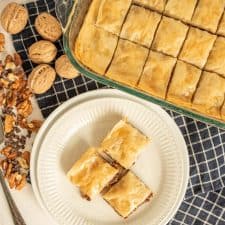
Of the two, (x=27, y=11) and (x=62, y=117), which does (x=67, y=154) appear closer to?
(x=62, y=117)

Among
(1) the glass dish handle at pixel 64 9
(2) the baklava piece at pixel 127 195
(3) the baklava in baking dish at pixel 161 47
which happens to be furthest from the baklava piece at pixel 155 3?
(2) the baklava piece at pixel 127 195

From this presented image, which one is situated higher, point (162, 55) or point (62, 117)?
point (162, 55)

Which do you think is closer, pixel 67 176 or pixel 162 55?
pixel 162 55

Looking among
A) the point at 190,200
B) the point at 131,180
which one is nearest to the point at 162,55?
the point at 131,180

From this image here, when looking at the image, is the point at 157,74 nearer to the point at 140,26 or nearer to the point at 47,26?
the point at 140,26

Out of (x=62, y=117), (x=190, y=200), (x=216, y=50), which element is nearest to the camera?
(x=216, y=50)

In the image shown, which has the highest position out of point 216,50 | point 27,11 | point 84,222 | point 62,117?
point 216,50

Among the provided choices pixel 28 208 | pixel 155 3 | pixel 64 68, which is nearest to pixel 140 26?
pixel 155 3
